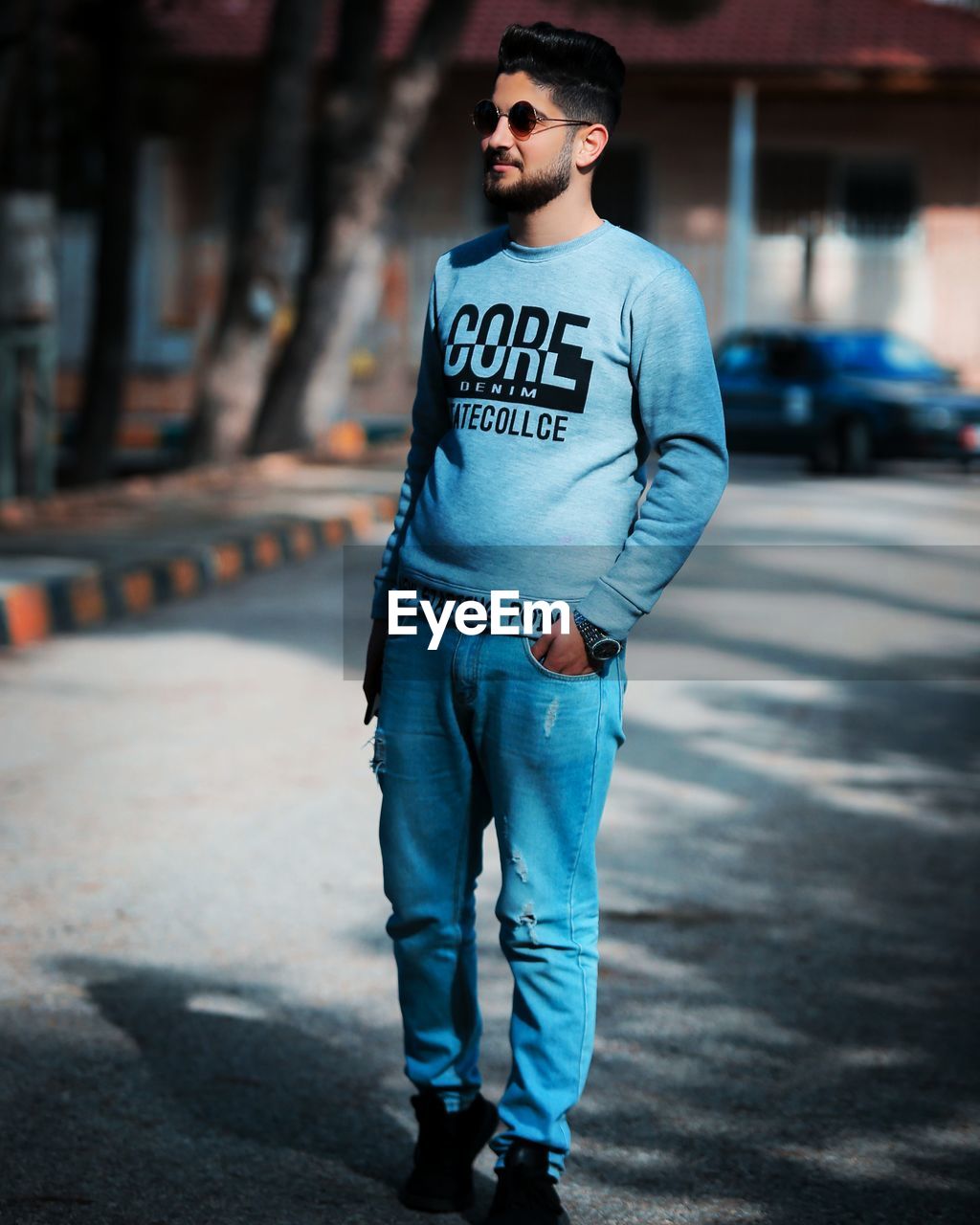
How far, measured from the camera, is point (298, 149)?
17266mm

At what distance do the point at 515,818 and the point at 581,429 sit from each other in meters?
0.63

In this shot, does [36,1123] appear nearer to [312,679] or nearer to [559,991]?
[559,991]

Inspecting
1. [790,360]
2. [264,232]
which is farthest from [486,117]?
[790,360]

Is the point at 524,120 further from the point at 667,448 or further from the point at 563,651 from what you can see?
the point at 563,651

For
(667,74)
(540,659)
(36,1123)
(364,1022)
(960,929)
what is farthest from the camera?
(667,74)

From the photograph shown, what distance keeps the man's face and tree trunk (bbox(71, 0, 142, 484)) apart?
49.5 feet

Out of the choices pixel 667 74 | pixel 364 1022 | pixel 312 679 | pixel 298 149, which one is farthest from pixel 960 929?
pixel 667 74

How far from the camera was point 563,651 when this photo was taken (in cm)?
314

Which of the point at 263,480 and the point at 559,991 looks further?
the point at 263,480

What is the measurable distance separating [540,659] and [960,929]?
7.81 ft

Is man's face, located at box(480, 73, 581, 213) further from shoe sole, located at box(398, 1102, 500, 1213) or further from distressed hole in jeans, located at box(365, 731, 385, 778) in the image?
shoe sole, located at box(398, 1102, 500, 1213)

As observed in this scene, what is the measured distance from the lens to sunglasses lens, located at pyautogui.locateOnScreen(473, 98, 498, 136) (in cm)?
322

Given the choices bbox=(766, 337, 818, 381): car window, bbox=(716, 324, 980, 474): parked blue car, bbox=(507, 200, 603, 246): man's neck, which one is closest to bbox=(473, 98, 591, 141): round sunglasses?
bbox=(507, 200, 603, 246): man's neck

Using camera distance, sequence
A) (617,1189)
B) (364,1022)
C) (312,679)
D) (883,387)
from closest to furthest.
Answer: (617,1189), (364,1022), (312,679), (883,387)
